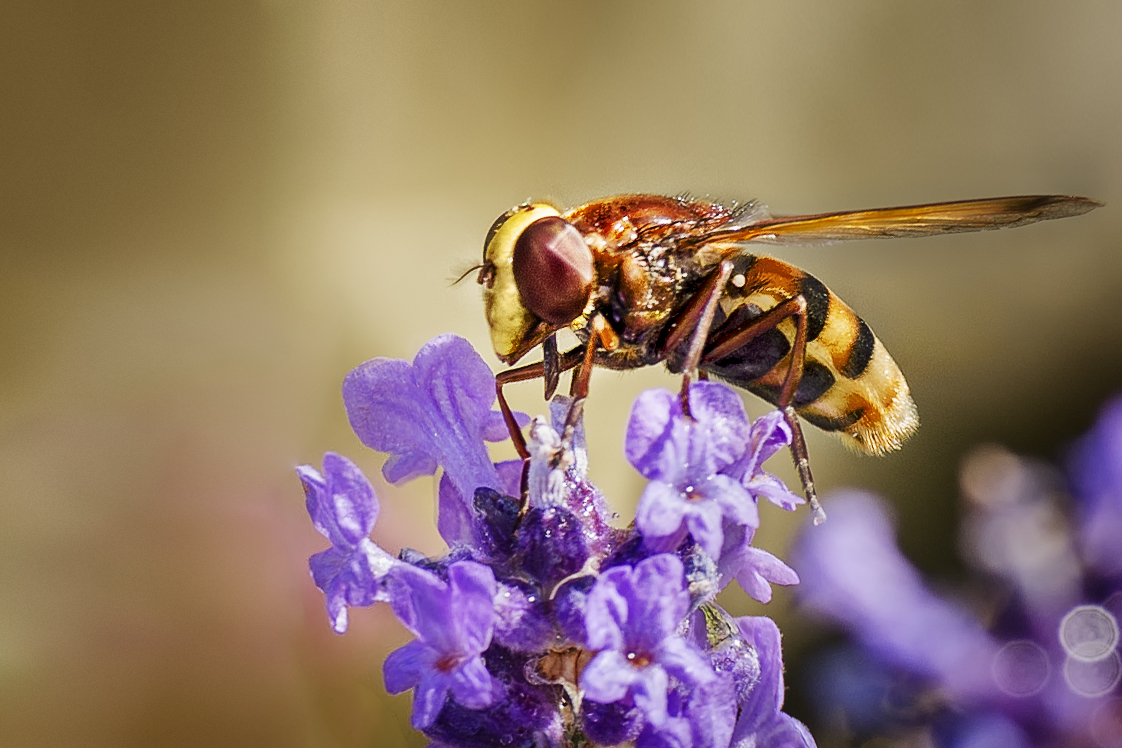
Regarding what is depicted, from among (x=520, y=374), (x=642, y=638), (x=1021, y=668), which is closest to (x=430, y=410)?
(x=520, y=374)

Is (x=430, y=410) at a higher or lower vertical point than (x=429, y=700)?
higher

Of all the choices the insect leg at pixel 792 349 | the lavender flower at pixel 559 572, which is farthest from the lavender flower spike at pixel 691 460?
the insect leg at pixel 792 349

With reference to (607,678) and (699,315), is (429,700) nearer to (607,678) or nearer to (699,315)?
(607,678)

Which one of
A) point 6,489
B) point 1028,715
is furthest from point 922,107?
point 6,489

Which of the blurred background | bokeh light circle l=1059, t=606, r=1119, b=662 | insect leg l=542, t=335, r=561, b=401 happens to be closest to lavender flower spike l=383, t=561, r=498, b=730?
insect leg l=542, t=335, r=561, b=401

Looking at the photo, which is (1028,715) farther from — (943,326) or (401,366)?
(943,326)

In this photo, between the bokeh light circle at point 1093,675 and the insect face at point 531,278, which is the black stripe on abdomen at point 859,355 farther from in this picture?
the bokeh light circle at point 1093,675
